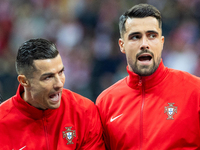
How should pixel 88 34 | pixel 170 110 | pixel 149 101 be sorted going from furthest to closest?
pixel 88 34
pixel 149 101
pixel 170 110

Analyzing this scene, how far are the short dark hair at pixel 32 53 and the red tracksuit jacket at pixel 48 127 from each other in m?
→ 0.29

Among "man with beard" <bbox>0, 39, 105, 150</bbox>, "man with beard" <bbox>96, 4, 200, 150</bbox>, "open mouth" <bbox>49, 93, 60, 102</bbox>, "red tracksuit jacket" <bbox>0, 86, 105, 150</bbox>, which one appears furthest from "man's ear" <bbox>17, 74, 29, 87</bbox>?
"man with beard" <bbox>96, 4, 200, 150</bbox>

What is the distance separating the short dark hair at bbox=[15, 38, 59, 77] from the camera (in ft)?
7.19

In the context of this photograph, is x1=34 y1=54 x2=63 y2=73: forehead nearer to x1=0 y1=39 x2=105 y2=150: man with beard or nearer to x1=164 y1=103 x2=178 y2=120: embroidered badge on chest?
x1=0 y1=39 x2=105 y2=150: man with beard

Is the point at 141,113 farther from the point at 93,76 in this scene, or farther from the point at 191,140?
the point at 93,76

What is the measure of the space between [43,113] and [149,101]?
3.08 ft

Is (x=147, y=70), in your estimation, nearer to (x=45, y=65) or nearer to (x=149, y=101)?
(x=149, y=101)

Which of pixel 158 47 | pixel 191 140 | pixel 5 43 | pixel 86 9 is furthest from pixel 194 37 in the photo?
pixel 5 43

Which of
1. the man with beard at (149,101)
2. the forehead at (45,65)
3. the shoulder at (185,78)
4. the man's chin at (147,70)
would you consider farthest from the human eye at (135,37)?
the forehead at (45,65)

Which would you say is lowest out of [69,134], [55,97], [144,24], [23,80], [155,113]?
[69,134]

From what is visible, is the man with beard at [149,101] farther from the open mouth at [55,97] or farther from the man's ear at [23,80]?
the man's ear at [23,80]

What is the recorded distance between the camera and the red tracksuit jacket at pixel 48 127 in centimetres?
227

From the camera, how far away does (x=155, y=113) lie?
2336mm

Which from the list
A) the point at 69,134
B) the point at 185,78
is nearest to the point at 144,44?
the point at 185,78
